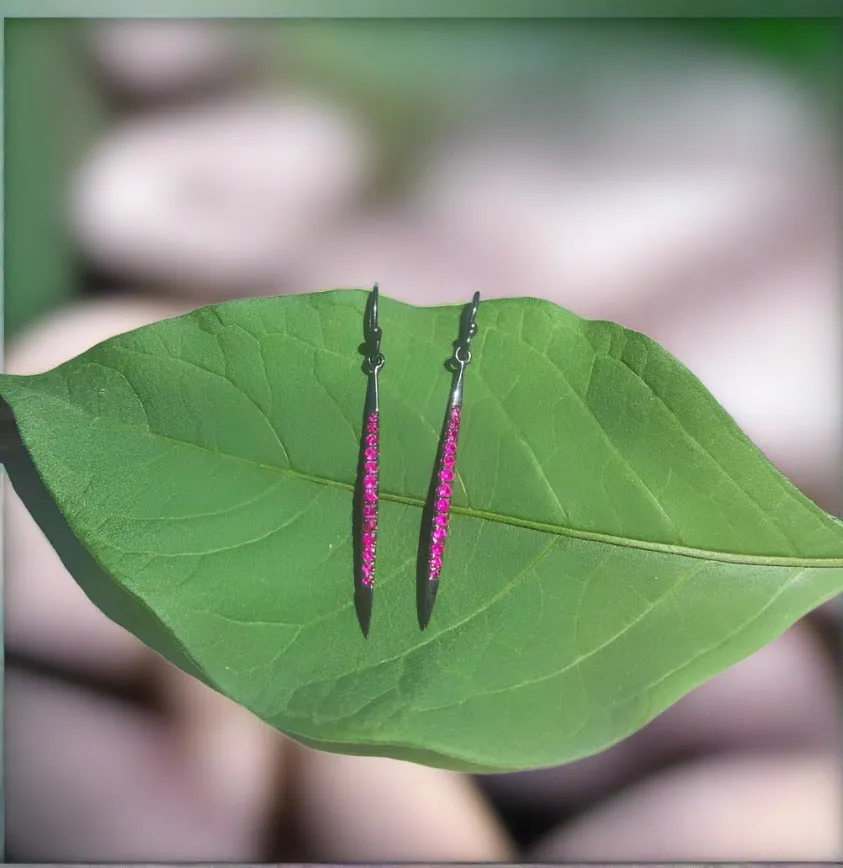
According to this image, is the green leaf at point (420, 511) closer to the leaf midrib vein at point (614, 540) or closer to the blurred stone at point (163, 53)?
the leaf midrib vein at point (614, 540)

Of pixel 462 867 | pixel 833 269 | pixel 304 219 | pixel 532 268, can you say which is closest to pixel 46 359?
pixel 304 219

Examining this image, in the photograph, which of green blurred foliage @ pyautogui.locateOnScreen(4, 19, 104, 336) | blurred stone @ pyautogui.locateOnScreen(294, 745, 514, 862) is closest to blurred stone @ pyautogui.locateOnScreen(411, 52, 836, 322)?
green blurred foliage @ pyautogui.locateOnScreen(4, 19, 104, 336)

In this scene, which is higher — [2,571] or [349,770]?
[2,571]

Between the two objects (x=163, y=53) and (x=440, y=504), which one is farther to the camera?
(x=163, y=53)

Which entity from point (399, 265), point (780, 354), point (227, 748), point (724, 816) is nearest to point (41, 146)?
point (399, 265)

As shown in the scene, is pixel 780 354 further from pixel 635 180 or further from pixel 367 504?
pixel 367 504

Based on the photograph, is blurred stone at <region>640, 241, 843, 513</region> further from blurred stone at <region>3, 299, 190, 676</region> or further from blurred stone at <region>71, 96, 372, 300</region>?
blurred stone at <region>3, 299, 190, 676</region>

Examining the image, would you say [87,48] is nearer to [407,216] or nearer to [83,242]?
[83,242]

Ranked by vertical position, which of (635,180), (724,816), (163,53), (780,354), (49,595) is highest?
(163,53)
